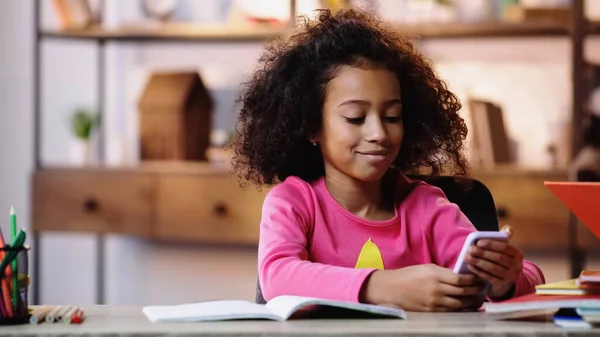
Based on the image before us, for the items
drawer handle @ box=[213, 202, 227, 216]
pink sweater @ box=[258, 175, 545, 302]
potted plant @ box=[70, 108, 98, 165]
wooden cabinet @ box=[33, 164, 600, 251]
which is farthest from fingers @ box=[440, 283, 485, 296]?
potted plant @ box=[70, 108, 98, 165]

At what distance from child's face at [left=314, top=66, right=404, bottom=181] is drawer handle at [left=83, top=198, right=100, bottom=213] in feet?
6.81

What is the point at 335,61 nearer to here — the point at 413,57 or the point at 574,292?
the point at 413,57

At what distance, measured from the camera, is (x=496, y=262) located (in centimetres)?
110

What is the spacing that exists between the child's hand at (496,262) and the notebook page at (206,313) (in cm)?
24

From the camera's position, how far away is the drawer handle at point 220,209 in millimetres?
3207

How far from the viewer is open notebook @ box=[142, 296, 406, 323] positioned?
39.0 inches

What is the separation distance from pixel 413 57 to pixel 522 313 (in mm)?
505

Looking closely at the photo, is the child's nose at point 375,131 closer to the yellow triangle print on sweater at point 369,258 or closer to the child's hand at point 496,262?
the yellow triangle print on sweater at point 369,258

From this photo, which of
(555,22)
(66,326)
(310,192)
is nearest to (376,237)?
(310,192)

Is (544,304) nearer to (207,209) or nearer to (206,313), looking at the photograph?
(206,313)

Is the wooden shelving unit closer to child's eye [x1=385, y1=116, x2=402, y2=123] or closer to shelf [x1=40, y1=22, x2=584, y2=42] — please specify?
shelf [x1=40, y1=22, x2=584, y2=42]

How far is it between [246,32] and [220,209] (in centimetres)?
61

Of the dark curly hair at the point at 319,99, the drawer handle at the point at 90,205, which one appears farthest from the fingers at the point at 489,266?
the drawer handle at the point at 90,205

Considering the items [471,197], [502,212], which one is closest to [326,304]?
[471,197]
